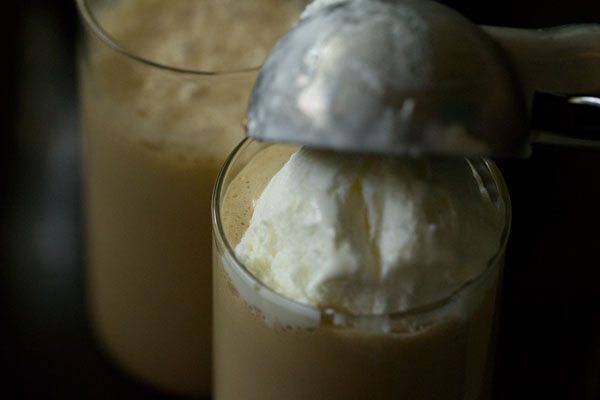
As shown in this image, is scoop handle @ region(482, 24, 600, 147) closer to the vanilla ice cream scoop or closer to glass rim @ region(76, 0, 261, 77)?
the vanilla ice cream scoop

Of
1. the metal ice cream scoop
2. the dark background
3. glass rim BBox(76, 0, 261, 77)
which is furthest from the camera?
the dark background

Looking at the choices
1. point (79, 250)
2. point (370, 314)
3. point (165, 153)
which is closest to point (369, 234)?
point (370, 314)

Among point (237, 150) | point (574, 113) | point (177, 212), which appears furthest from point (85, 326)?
point (574, 113)

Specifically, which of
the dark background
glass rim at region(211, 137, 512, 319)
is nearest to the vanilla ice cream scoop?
glass rim at region(211, 137, 512, 319)

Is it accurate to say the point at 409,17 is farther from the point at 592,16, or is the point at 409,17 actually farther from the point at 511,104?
the point at 592,16

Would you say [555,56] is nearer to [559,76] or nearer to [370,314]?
[559,76]

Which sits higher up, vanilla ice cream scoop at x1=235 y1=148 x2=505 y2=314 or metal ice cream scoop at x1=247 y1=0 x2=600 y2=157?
metal ice cream scoop at x1=247 y1=0 x2=600 y2=157
